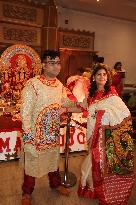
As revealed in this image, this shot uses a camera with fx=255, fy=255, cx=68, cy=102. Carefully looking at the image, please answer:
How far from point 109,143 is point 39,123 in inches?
Result: 26.0

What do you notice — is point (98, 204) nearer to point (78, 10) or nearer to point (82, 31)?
point (82, 31)

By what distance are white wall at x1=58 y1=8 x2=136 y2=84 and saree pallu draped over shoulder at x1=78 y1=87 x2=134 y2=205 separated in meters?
5.23

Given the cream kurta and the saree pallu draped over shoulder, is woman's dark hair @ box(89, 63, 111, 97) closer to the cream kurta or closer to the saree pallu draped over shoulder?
the saree pallu draped over shoulder

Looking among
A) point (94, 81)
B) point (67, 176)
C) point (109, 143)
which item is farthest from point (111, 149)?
point (67, 176)

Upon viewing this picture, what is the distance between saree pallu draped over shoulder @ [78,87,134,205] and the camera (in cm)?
230

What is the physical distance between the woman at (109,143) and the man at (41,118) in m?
0.36

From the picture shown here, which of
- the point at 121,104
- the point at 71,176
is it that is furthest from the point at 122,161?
the point at 71,176

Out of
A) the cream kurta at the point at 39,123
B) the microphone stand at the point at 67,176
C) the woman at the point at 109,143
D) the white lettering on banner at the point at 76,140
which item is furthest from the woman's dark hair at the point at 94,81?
the white lettering on banner at the point at 76,140

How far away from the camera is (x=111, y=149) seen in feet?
7.61

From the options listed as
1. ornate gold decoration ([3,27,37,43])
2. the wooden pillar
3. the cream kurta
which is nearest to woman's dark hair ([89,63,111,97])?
the cream kurta

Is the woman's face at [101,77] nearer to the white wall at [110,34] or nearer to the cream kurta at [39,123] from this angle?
the cream kurta at [39,123]

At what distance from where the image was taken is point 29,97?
220 centimetres

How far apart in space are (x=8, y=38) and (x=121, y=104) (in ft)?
10.7

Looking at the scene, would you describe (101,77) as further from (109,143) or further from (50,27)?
(50,27)
